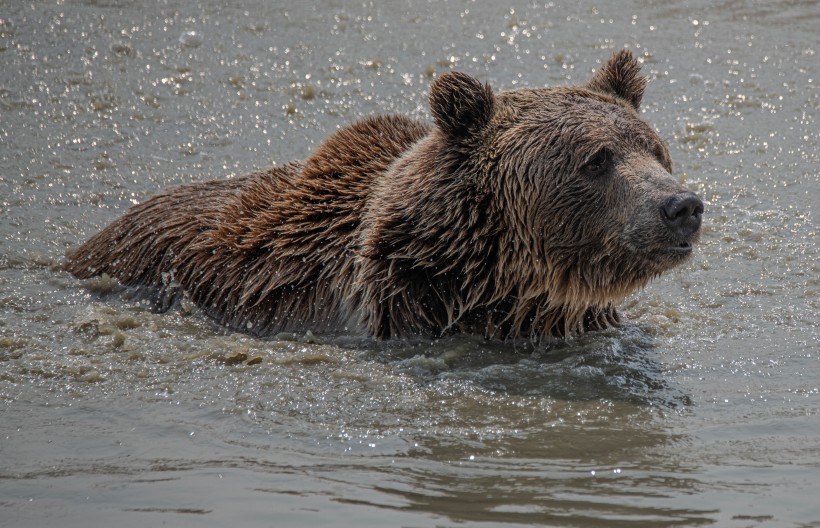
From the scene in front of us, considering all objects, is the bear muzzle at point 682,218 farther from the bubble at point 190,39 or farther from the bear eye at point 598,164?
the bubble at point 190,39

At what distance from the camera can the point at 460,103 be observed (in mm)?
6363

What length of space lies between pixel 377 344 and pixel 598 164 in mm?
1670

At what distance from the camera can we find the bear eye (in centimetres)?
620

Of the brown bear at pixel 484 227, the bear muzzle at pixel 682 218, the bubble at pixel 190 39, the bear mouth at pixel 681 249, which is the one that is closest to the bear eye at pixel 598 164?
the brown bear at pixel 484 227

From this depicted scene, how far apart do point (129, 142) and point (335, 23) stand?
131 inches

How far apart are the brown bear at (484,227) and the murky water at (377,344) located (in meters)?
0.24

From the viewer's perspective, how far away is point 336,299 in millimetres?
6629

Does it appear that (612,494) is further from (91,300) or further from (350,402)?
(91,300)

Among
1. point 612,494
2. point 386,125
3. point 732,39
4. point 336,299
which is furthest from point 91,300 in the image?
point 732,39

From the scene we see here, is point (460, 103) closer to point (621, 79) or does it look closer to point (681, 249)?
point (621, 79)

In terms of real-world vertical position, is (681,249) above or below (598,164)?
below

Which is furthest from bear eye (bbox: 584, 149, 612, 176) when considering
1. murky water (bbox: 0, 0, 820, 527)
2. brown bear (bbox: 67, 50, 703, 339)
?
murky water (bbox: 0, 0, 820, 527)

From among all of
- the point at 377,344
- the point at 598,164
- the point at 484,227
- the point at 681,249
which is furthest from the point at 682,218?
the point at 377,344

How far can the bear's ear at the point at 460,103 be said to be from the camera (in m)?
6.33
